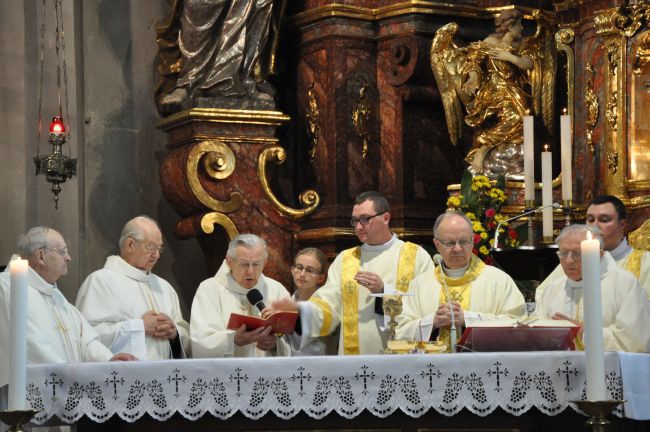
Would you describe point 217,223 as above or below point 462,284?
above

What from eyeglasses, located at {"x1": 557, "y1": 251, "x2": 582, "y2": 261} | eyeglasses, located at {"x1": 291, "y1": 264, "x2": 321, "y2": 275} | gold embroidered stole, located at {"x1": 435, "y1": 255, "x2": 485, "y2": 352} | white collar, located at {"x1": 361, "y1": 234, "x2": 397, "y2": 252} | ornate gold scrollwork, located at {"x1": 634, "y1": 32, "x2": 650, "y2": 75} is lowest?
gold embroidered stole, located at {"x1": 435, "y1": 255, "x2": 485, "y2": 352}

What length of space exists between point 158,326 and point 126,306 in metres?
0.36

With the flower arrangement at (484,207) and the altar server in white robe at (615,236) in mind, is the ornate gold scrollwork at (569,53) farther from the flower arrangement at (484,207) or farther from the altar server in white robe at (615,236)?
the altar server in white robe at (615,236)

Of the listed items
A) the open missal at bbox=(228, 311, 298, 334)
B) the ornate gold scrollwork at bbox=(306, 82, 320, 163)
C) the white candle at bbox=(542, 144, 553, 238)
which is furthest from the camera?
the ornate gold scrollwork at bbox=(306, 82, 320, 163)

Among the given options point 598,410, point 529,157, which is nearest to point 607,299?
point 529,157

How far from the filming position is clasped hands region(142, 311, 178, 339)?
8387 millimetres

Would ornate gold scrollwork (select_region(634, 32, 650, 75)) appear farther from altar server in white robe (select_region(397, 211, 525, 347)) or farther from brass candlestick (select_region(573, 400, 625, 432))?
brass candlestick (select_region(573, 400, 625, 432))

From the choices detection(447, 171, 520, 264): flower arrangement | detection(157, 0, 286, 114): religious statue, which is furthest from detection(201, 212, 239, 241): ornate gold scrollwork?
detection(447, 171, 520, 264): flower arrangement

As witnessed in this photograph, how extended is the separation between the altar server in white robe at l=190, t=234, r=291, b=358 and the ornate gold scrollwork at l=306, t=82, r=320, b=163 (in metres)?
2.54

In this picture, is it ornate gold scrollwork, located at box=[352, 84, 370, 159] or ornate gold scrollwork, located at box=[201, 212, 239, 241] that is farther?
ornate gold scrollwork, located at box=[352, 84, 370, 159]

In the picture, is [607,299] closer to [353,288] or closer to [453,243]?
[453,243]

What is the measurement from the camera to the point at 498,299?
7.97m

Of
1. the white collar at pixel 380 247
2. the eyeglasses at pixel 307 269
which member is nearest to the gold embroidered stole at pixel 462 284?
the white collar at pixel 380 247

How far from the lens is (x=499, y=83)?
1055cm
